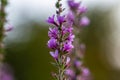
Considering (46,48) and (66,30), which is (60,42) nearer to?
(66,30)

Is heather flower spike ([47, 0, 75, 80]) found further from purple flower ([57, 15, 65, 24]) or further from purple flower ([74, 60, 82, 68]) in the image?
purple flower ([74, 60, 82, 68])

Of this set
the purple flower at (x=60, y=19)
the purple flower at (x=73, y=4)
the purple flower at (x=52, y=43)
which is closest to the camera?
the purple flower at (x=52, y=43)

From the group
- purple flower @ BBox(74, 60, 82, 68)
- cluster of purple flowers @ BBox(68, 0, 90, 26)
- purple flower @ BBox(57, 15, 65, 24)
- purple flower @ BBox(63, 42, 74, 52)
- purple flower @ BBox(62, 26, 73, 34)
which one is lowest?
purple flower @ BBox(63, 42, 74, 52)

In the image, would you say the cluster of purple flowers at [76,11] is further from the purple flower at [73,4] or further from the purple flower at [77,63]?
the purple flower at [77,63]

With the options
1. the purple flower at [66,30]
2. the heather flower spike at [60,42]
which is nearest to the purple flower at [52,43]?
the heather flower spike at [60,42]

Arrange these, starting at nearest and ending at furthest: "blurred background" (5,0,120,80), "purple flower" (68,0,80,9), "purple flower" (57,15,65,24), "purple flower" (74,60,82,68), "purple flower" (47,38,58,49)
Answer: "purple flower" (47,38,58,49) → "purple flower" (57,15,65,24) → "purple flower" (68,0,80,9) → "purple flower" (74,60,82,68) → "blurred background" (5,0,120,80)

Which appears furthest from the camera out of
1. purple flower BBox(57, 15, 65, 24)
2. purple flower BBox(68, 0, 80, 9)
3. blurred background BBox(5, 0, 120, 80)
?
blurred background BBox(5, 0, 120, 80)

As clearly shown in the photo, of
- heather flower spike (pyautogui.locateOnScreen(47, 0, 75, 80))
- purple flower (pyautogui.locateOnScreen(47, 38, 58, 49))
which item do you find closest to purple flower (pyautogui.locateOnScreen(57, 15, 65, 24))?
heather flower spike (pyautogui.locateOnScreen(47, 0, 75, 80))

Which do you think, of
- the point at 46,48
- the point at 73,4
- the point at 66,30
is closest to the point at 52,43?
the point at 66,30
